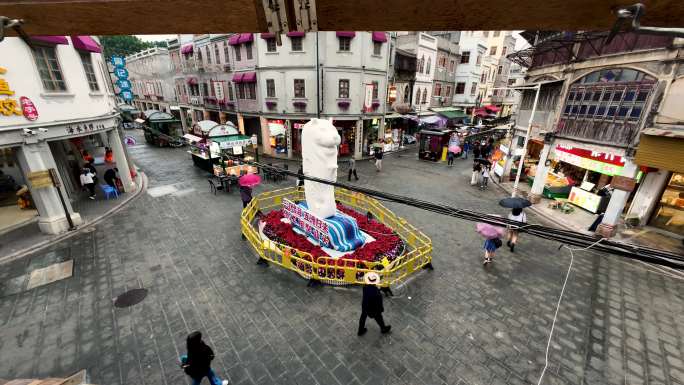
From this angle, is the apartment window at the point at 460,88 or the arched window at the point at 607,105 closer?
the arched window at the point at 607,105

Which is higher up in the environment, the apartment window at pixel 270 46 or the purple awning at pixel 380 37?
the purple awning at pixel 380 37

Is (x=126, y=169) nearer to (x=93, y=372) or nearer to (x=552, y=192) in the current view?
(x=93, y=372)

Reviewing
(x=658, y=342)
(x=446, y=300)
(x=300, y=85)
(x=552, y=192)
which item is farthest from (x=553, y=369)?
(x=300, y=85)

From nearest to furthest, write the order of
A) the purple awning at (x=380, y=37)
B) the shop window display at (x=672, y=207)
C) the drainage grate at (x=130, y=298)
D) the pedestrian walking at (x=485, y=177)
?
the drainage grate at (x=130, y=298)
the shop window display at (x=672, y=207)
the pedestrian walking at (x=485, y=177)
the purple awning at (x=380, y=37)

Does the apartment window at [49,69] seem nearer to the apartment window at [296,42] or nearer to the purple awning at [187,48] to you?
the apartment window at [296,42]

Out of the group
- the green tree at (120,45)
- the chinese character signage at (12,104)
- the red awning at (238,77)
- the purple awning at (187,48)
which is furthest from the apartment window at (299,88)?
the green tree at (120,45)

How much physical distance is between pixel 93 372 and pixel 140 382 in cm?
120

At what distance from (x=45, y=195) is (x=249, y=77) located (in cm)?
1673

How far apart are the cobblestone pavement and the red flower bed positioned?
2.95ft

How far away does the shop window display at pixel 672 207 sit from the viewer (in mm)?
12383

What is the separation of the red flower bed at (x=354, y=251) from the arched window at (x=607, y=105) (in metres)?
11.0

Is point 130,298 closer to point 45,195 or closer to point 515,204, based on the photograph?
point 45,195

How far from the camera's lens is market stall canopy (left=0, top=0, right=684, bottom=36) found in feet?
7.85

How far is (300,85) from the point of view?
74.9 ft
